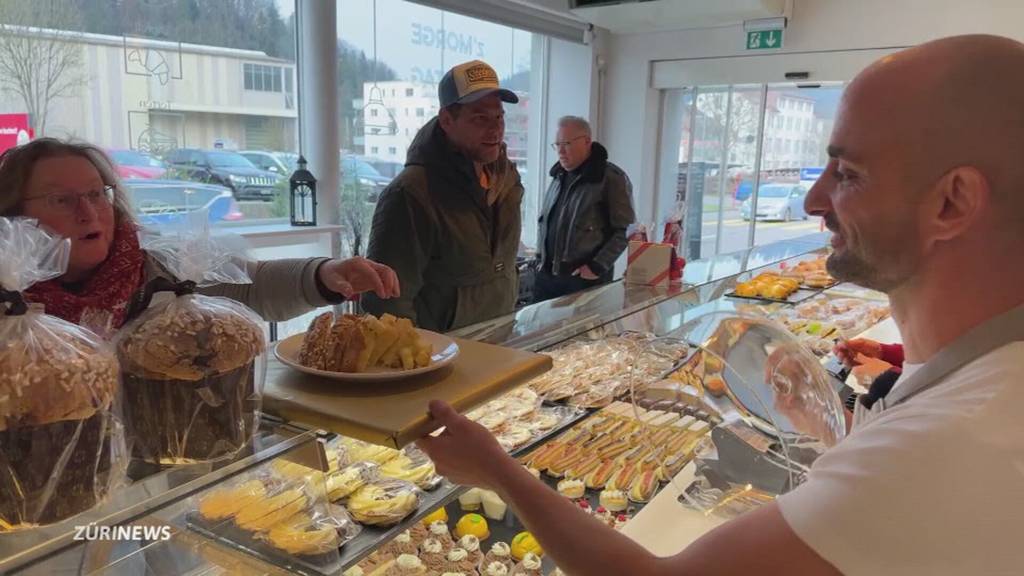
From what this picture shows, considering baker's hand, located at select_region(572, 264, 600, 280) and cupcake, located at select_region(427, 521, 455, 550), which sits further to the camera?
baker's hand, located at select_region(572, 264, 600, 280)

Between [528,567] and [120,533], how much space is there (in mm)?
1077

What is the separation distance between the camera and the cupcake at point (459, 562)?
5.93ft

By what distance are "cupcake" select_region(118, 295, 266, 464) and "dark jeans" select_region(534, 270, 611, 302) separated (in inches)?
170

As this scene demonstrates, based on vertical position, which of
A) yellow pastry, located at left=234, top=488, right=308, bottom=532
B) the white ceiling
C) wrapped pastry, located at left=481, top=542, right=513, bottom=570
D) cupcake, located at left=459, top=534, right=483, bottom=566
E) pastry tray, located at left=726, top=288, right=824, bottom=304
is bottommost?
wrapped pastry, located at left=481, top=542, right=513, bottom=570

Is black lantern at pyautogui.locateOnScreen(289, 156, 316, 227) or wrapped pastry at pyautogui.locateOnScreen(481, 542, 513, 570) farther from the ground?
black lantern at pyautogui.locateOnScreen(289, 156, 316, 227)

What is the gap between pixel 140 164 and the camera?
4.57 m

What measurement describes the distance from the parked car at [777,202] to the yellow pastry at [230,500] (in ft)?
25.6

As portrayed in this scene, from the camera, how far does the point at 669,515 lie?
2.00 m

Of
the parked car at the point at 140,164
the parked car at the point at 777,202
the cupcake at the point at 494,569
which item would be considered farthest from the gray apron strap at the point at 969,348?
the parked car at the point at 777,202

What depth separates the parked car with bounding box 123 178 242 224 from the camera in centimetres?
452

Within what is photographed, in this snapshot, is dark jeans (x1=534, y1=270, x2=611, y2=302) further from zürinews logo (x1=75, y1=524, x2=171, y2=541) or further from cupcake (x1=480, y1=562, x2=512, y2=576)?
zürinews logo (x1=75, y1=524, x2=171, y2=541)

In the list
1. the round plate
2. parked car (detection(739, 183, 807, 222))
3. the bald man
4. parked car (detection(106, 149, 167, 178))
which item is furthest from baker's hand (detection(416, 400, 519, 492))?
parked car (detection(739, 183, 807, 222))

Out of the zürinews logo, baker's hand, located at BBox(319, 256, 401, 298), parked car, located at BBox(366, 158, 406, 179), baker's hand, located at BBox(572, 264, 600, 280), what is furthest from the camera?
parked car, located at BBox(366, 158, 406, 179)

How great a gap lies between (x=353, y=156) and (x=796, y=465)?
185 inches
